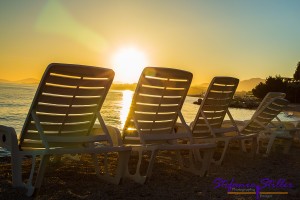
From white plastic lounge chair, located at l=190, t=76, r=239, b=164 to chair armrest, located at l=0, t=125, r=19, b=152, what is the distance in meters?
3.04

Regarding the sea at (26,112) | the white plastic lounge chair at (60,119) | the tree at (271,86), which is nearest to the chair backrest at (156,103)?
the white plastic lounge chair at (60,119)

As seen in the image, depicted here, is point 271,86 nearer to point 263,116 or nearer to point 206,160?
point 263,116

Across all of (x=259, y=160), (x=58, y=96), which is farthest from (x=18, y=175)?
(x=259, y=160)

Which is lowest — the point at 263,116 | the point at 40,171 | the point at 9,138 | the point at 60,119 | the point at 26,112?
the point at 26,112

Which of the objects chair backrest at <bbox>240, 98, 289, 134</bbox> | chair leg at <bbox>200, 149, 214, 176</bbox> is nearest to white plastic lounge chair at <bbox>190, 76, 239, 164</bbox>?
chair backrest at <bbox>240, 98, 289, 134</bbox>

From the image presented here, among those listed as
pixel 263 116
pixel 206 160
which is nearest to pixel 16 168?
pixel 206 160

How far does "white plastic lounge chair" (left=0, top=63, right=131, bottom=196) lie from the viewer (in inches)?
157

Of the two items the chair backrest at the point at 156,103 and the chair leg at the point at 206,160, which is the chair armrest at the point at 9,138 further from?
the chair leg at the point at 206,160

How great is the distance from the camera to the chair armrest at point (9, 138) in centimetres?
407

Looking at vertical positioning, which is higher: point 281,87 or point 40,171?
point 40,171

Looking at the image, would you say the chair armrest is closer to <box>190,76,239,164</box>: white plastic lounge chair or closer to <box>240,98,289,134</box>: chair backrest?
<box>190,76,239,164</box>: white plastic lounge chair

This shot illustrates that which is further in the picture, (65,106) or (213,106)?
(213,106)

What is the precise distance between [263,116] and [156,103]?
3.27 meters

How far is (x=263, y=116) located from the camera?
772 centimetres
